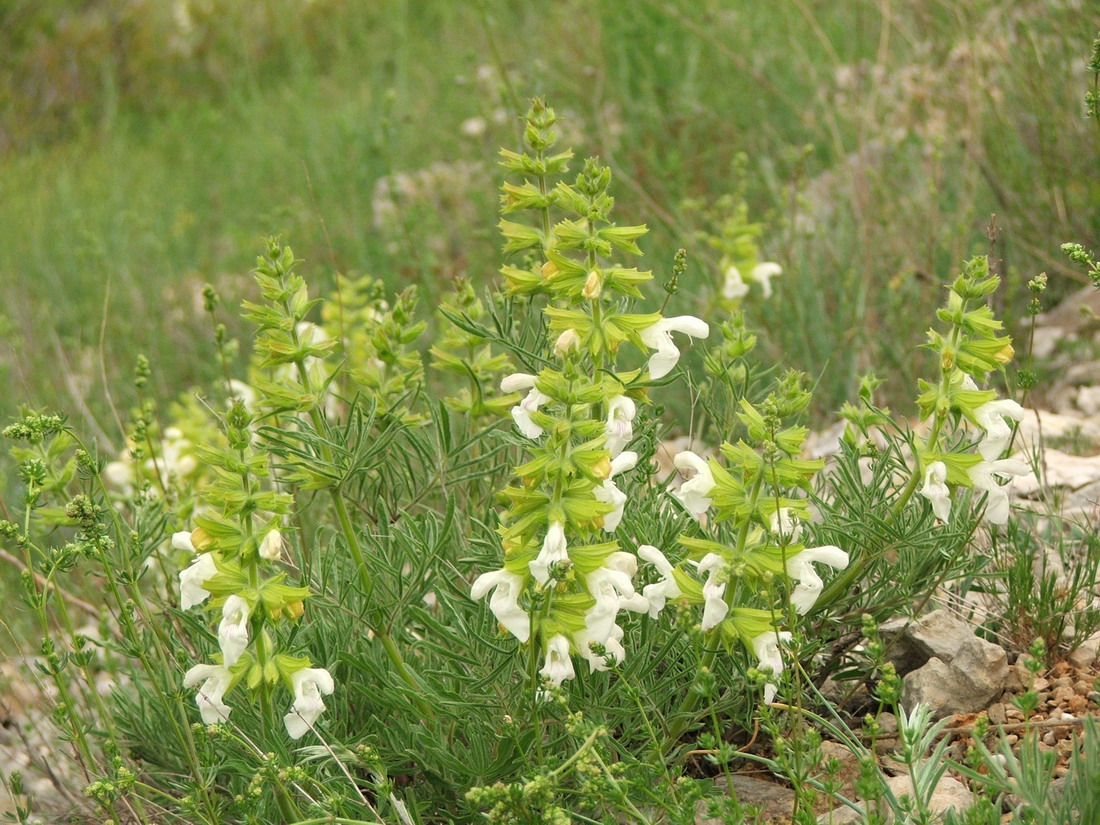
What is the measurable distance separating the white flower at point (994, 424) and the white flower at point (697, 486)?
422 millimetres

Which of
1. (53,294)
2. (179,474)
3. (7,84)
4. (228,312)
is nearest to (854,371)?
(179,474)

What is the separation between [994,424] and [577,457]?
650 mm

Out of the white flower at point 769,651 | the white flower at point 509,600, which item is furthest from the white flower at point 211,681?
the white flower at point 769,651

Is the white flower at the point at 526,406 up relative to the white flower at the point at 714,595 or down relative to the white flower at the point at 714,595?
up

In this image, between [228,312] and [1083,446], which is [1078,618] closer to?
[1083,446]

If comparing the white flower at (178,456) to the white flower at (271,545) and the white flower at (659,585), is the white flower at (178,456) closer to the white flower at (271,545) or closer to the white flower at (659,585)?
the white flower at (271,545)

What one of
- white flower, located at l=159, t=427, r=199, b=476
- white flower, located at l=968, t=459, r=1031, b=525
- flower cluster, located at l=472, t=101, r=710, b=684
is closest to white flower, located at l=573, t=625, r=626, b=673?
flower cluster, located at l=472, t=101, r=710, b=684

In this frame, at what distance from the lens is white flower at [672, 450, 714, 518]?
180cm

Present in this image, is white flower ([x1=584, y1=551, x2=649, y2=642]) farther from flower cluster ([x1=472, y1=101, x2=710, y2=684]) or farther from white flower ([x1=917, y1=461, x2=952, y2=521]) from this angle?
white flower ([x1=917, y1=461, x2=952, y2=521])

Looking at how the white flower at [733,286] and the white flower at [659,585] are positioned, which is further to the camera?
the white flower at [733,286]

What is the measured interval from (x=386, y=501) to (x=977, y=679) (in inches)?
46.8

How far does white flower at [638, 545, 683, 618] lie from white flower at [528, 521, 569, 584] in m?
0.22

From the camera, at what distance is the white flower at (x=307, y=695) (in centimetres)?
180

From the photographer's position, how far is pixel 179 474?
3557 mm
